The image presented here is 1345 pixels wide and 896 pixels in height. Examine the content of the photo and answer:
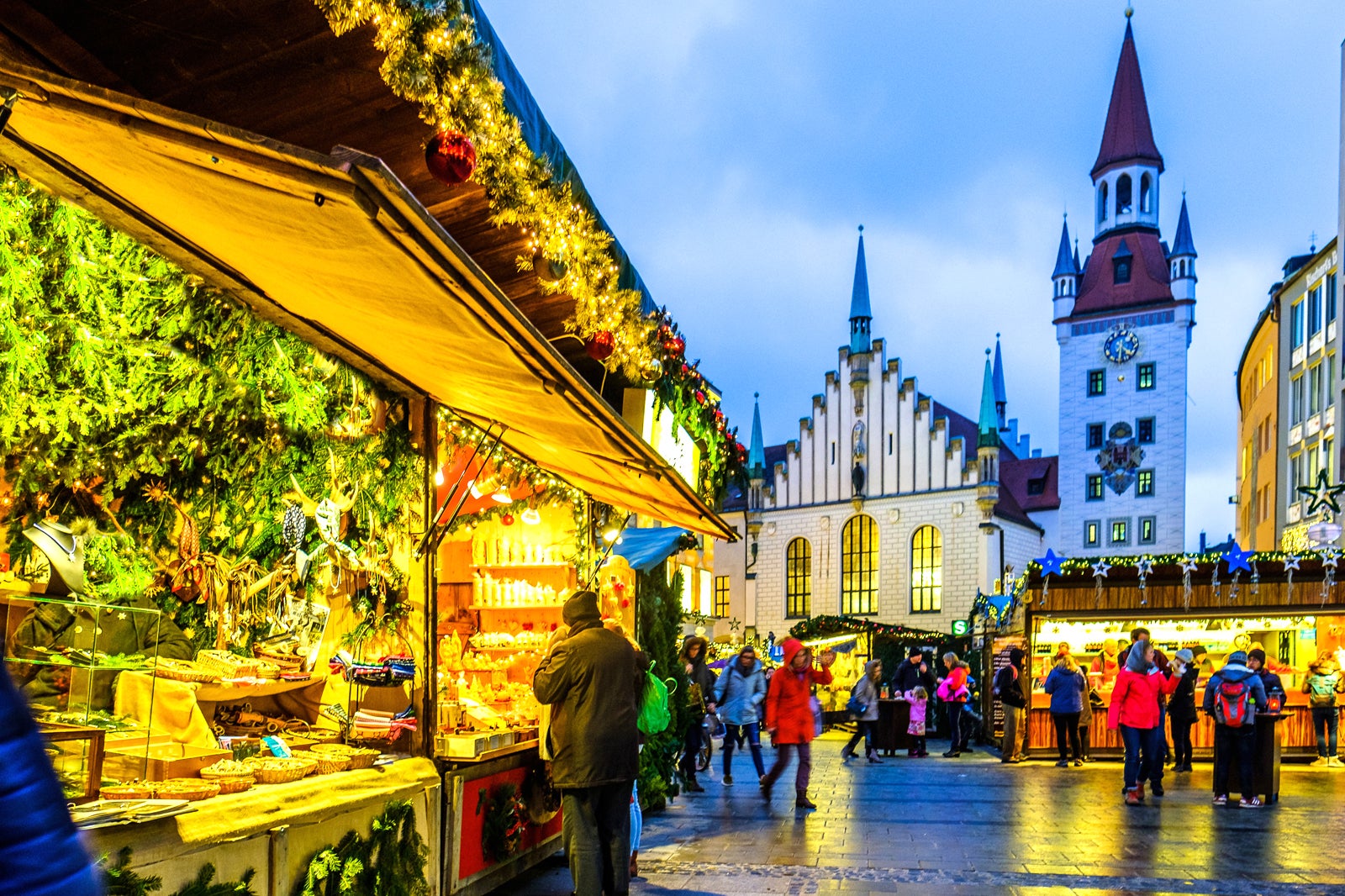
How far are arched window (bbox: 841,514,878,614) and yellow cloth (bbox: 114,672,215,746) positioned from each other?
47.4m

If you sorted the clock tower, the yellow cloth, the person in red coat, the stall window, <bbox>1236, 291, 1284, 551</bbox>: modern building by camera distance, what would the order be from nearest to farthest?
1. the yellow cloth
2. the person in red coat
3. <bbox>1236, 291, 1284, 551</bbox>: modern building
4. the stall window
5. the clock tower

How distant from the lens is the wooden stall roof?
421 cm

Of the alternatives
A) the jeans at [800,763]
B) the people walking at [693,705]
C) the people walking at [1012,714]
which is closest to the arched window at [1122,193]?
the people walking at [1012,714]

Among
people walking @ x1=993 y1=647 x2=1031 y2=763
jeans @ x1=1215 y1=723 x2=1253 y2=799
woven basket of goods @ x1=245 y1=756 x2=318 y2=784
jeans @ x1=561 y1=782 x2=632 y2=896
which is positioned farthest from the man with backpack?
woven basket of goods @ x1=245 y1=756 x2=318 y2=784

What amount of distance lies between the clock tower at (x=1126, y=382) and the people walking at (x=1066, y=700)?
43562 millimetres

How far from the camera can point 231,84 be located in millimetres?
4934

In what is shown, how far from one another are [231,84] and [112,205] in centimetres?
84

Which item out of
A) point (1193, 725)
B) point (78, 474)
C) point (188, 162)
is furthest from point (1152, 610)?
point (188, 162)

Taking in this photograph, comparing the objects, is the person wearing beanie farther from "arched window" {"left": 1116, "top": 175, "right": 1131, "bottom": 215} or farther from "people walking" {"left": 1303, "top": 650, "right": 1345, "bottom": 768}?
"arched window" {"left": 1116, "top": 175, "right": 1131, "bottom": 215}

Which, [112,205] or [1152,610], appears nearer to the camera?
[112,205]

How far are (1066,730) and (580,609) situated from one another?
1299 cm

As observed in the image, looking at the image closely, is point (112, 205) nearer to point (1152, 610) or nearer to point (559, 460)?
point (559, 460)

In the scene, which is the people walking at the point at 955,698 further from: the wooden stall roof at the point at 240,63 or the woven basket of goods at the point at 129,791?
the woven basket of goods at the point at 129,791

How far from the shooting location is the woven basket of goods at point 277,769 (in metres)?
4.93
